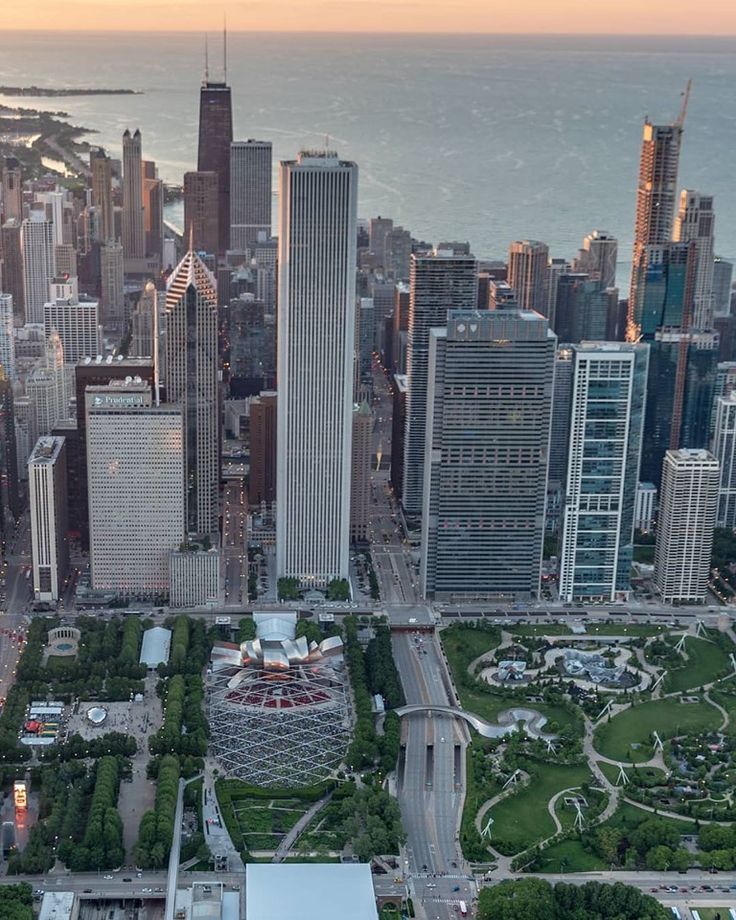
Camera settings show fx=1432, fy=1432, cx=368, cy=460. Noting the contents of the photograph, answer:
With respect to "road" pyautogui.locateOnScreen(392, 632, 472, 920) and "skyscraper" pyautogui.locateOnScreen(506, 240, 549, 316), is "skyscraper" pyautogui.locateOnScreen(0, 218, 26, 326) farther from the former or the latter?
"road" pyautogui.locateOnScreen(392, 632, 472, 920)

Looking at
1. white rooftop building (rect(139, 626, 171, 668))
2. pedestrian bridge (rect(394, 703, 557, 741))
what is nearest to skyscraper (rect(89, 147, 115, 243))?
white rooftop building (rect(139, 626, 171, 668))

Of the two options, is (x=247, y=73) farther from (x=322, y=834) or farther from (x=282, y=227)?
(x=322, y=834)

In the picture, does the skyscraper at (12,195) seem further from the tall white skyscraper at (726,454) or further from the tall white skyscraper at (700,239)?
the tall white skyscraper at (726,454)

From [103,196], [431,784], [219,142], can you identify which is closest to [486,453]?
[431,784]

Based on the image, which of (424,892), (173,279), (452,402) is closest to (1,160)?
(173,279)

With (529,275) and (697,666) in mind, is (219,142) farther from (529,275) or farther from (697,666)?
(697,666)
